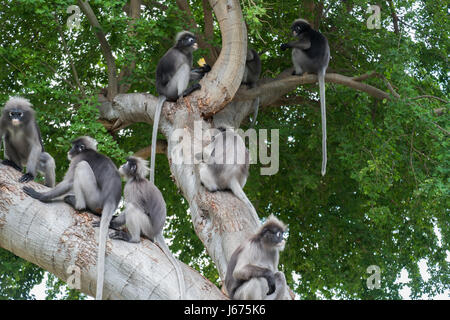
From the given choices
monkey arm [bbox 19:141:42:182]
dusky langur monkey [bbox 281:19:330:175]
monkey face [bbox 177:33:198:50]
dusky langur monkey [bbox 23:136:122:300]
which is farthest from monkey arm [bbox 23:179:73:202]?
dusky langur monkey [bbox 281:19:330:175]

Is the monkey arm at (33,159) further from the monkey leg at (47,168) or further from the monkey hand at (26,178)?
the monkey leg at (47,168)

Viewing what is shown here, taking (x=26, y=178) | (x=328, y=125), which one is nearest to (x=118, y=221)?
(x=26, y=178)

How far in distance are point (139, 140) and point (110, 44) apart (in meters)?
2.43

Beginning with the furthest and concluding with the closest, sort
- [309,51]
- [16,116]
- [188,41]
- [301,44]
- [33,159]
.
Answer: [301,44]
[309,51]
[188,41]
[16,116]
[33,159]

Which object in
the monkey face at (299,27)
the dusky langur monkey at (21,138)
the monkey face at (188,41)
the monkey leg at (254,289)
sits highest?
the monkey face at (299,27)

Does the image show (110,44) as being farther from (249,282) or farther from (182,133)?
(249,282)

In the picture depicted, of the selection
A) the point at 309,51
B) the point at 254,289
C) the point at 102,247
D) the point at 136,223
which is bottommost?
the point at 254,289


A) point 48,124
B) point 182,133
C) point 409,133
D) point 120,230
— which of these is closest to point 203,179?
point 182,133

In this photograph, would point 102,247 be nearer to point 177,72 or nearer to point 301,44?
point 177,72

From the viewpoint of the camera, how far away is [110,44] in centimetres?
Result: 1101

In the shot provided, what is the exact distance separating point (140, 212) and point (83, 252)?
747mm

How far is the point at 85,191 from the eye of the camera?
17.8 feet

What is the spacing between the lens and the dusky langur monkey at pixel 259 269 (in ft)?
16.5
